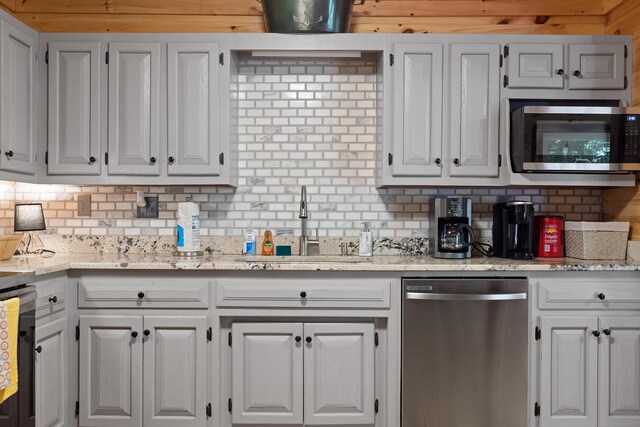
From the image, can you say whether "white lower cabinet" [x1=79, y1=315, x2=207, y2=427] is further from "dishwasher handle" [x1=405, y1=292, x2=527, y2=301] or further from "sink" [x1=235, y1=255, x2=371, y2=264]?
"dishwasher handle" [x1=405, y1=292, x2=527, y2=301]

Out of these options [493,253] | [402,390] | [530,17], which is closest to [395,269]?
[402,390]

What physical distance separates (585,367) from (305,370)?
57.1 inches

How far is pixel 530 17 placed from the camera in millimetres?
3023

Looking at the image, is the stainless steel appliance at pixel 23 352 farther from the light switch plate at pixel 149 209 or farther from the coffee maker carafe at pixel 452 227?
the coffee maker carafe at pixel 452 227

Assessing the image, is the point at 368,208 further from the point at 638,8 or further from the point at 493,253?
the point at 638,8

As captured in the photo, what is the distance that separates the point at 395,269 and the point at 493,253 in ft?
2.71

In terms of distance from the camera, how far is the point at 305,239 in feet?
9.62

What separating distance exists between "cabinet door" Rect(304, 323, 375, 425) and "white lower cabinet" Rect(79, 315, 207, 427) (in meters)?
0.56

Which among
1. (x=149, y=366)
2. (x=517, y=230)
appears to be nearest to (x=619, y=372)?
(x=517, y=230)

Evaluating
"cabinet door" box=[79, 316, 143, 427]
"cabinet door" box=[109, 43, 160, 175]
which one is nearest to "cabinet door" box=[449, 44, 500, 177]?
"cabinet door" box=[109, 43, 160, 175]

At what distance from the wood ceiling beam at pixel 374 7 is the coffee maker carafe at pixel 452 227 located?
126 centimetres

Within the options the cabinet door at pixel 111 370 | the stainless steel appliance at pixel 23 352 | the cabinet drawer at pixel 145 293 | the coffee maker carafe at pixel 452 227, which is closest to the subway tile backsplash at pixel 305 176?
the coffee maker carafe at pixel 452 227

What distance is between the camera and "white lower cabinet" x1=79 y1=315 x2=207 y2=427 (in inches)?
94.8

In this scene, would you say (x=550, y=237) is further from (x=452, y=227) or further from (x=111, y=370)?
(x=111, y=370)
